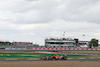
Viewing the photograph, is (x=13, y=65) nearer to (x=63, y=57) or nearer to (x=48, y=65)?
(x=48, y=65)

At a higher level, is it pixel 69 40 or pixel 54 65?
pixel 69 40

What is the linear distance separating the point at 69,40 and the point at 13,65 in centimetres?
8298

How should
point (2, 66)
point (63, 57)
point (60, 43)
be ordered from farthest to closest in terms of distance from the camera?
point (60, 43) → point (63, 57) → point (2, 66)

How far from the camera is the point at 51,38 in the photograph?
114625 mm

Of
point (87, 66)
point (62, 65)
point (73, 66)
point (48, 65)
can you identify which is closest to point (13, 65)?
point (48, 65)

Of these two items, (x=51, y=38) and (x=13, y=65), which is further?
(x=51, y=38)

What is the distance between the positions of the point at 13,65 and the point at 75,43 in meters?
87.6

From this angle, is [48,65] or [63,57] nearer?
[48,65]

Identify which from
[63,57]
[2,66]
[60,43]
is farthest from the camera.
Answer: [60,43]

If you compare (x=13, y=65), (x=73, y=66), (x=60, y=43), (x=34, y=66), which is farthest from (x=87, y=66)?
(x=60, y=43)

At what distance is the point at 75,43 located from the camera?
117m

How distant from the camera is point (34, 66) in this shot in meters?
32.4

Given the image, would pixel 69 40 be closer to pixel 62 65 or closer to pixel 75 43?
pixel 75 43

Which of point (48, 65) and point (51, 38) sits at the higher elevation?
point (51, 38)
